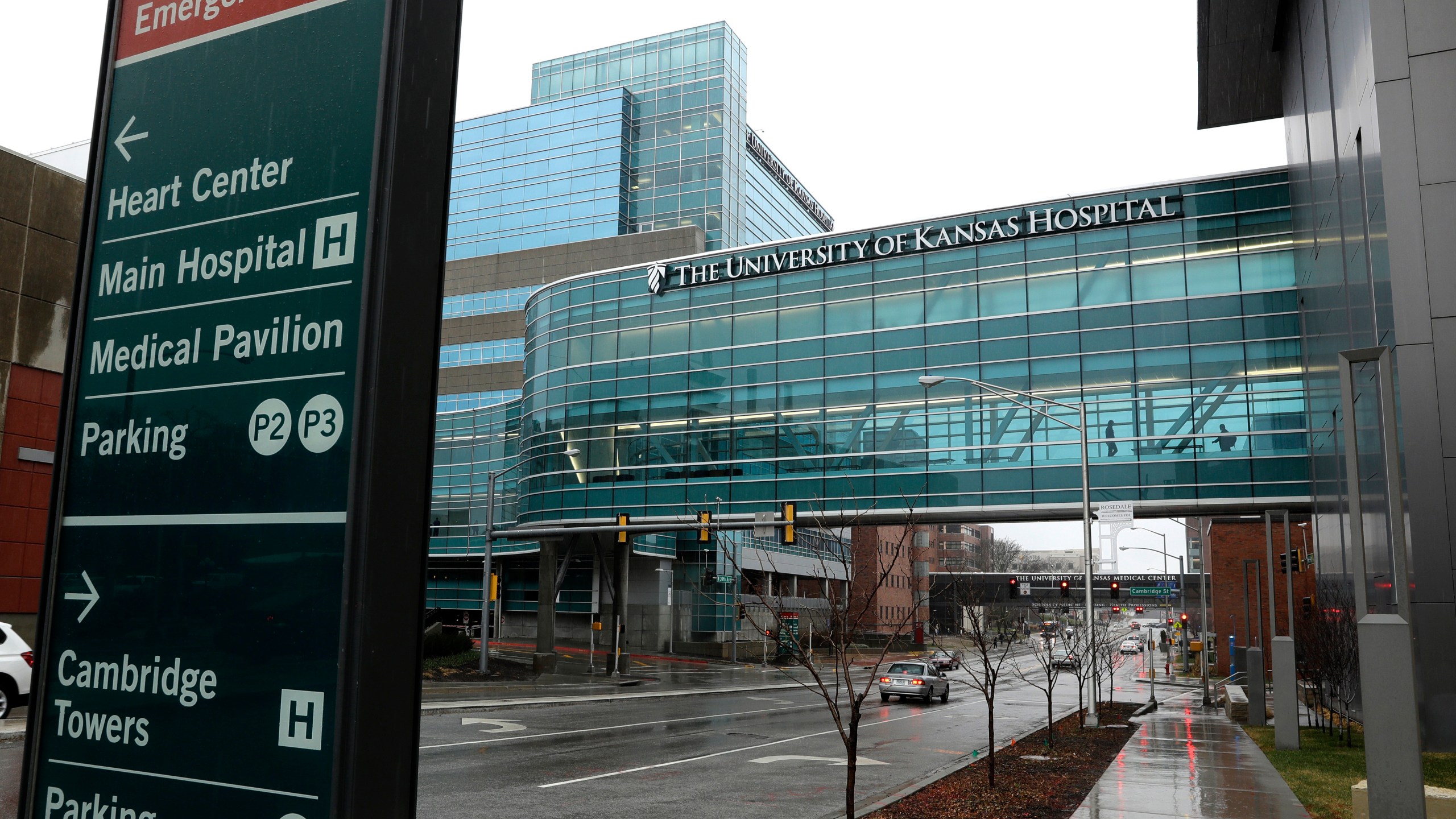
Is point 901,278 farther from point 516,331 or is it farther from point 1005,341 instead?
point 516,331

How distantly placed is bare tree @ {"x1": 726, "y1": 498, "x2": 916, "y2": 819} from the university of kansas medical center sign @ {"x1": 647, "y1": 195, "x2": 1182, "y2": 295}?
38.1 ft

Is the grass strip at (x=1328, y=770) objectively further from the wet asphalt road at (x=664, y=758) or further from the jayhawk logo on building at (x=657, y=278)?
the jayhawk logo on building at (x=657, y=278)

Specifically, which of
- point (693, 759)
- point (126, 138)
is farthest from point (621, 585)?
point (126, 138)

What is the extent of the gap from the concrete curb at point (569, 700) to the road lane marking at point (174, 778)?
1806 centimetres

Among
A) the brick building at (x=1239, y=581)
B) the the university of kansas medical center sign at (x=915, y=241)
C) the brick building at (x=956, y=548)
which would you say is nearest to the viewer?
the the university of kansas medical center sign at (x=915, y=241)

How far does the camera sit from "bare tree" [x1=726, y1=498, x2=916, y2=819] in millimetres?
11062

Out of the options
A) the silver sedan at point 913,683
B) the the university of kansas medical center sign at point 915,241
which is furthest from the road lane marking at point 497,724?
the the university of kansas medical center sign at point 915,241

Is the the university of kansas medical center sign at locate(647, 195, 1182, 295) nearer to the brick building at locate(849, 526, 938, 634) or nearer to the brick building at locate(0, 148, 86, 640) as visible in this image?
the brick building at locate(0, 148, 86, 640)

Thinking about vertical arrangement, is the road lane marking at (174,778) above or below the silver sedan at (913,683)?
above

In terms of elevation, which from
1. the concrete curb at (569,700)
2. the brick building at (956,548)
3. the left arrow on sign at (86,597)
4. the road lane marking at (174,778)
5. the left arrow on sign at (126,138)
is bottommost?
the concrete curb at (569,700)

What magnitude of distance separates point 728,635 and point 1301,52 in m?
56.2

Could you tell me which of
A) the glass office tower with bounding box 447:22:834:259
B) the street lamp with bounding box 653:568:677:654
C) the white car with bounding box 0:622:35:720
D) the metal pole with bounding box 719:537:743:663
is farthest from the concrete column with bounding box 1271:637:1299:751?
the glass office tower with bounding box 447:22:834:259

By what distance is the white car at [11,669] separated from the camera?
702 inches

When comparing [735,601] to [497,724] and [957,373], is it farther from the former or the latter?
[497,724]
